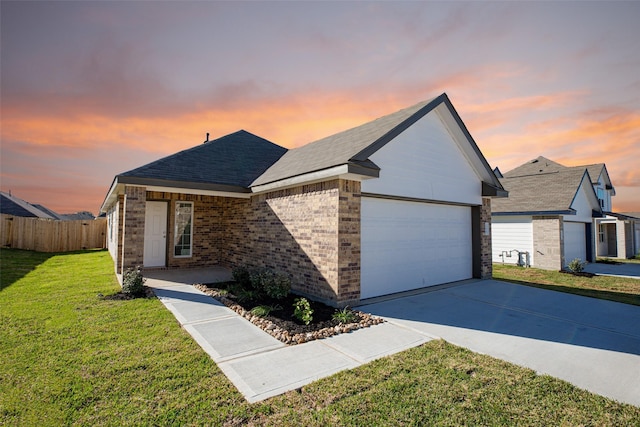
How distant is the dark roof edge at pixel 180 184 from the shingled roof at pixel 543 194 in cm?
1401

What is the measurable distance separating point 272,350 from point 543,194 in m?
17.8

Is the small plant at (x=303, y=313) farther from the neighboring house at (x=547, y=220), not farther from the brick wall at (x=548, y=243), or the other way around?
the brick wall at (x=548, y=243)

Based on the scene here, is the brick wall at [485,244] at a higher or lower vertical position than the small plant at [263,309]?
higher

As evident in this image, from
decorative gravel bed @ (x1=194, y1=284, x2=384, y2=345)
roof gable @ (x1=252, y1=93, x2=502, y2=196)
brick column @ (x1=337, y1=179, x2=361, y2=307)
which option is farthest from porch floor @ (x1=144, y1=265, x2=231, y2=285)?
brick column @ (x1=337, y1=179, x2=361, y2=307)

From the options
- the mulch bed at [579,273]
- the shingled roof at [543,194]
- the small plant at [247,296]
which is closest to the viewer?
the small plant at [247,296]

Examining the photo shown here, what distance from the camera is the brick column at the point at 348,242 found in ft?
21.5

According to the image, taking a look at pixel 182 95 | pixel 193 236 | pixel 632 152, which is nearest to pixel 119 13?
pixel 182 95

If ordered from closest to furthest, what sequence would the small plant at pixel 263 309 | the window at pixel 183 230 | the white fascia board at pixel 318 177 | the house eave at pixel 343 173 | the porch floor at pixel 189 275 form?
the small plant at pixel 263 309 < the house eave at pixel 343 173 < the white fascia board at pixel 318 177 < the porch floor at pixel 189 275 < the window at pixel 183 230

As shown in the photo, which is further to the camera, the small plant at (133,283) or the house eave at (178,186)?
the house eave at (178,186)

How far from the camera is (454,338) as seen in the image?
16.6 feet

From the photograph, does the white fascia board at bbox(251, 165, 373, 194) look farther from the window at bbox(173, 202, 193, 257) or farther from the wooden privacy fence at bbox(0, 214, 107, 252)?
the wooden privacy fence at bbox(0, 214, 107, 252)

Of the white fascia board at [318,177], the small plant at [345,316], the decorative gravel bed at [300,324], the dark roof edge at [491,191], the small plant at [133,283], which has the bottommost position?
the decorative gravel bed at [300,324]

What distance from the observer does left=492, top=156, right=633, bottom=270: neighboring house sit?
1475 centimetres

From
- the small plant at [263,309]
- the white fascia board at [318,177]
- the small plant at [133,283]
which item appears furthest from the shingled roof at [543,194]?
the small plant at [133,283]
